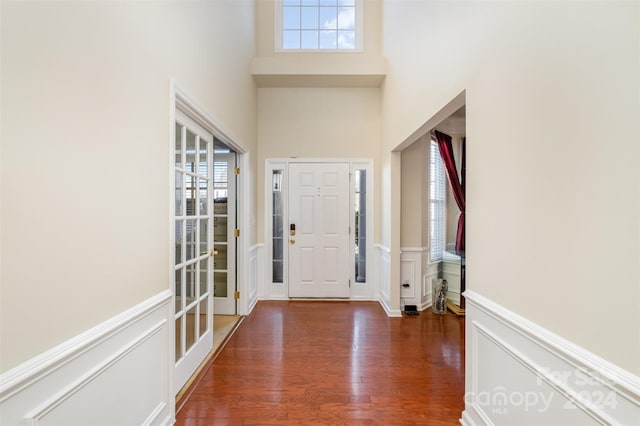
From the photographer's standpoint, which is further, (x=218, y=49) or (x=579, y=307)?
(x=218, y=49)

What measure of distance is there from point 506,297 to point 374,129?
3.19m

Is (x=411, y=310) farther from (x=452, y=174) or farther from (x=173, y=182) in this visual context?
(x=173, y=182)

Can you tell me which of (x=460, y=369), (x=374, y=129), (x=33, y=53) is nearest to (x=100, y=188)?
(x=33, y=53)

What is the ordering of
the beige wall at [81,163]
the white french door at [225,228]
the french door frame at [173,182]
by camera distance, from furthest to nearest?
1. the white french door at [225,228]
2. the french door frame at [173,182]
3. the beige wall at [81,163]

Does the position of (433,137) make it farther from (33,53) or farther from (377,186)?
(33,53)

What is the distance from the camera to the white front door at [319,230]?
4168mm

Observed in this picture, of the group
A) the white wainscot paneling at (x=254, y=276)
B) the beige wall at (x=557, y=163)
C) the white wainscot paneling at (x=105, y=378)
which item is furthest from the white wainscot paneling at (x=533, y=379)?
the white wainscot paneling at (x=254, y=276)

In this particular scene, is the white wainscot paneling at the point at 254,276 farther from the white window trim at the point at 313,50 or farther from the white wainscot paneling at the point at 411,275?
the white window trim at the point at 313,50

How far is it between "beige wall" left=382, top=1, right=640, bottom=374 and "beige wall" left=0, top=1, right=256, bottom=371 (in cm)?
177

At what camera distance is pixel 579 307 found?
3.32 feet

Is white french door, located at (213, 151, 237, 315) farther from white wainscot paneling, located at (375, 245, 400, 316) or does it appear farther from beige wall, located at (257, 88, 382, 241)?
white wainscot paneling, located at (375, 245, 400, 316)

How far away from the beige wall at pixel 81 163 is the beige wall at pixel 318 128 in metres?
2.36

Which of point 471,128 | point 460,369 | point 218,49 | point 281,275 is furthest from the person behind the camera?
point 281,275

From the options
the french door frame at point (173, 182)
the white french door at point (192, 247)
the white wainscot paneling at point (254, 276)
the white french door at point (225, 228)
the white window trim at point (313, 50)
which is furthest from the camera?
the white window trim at point (313, 50)
